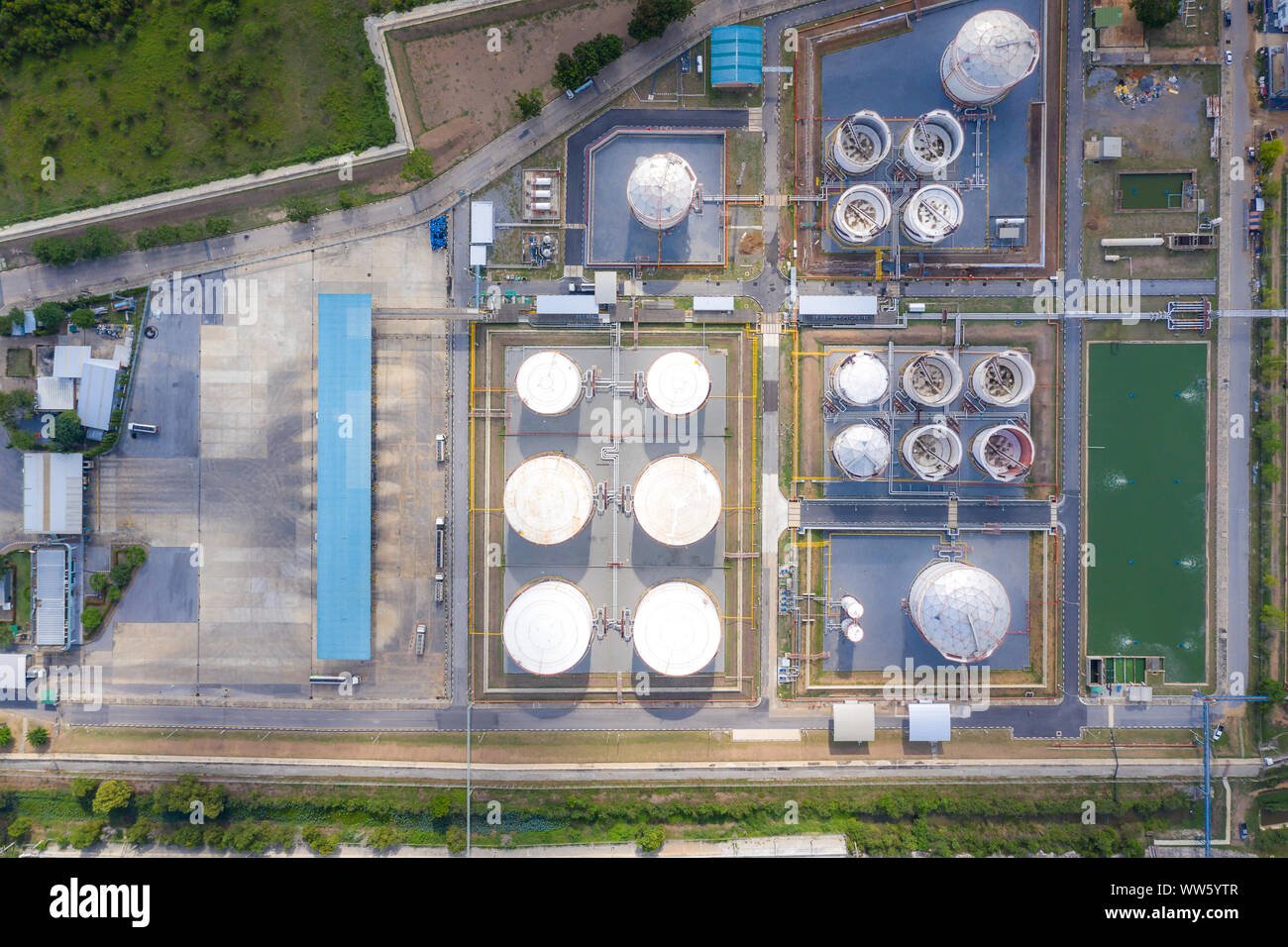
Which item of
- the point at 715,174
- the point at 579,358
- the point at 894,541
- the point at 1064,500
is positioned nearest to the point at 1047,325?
the point at 1064,500

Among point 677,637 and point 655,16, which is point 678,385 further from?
point 655,16

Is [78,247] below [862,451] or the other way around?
the other way around

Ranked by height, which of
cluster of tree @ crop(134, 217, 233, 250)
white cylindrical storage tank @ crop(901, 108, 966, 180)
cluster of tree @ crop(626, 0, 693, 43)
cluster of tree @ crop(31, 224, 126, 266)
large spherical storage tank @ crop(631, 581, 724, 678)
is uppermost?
cluster of tree @ crop(626, 0, 693, 43)

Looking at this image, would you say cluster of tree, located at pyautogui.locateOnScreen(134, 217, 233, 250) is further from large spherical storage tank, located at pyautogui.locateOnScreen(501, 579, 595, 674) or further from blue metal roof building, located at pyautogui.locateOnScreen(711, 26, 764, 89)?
blue metal roof building, located at pyautogui.locateOnScreen(711, 26, 764, 89)

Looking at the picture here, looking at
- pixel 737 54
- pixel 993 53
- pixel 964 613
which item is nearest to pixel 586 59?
pixel 737 54

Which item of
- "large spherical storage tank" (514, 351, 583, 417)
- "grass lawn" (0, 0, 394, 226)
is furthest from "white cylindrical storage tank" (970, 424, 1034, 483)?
"grass lawn" (0, 0, 394, 226)

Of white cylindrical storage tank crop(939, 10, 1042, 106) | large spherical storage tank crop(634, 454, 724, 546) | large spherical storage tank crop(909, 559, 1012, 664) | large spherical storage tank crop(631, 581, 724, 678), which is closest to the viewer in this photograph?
white cylindrical storage tank crop(939, 10, 1042, 106)
